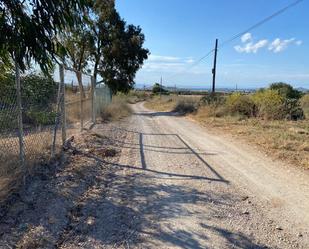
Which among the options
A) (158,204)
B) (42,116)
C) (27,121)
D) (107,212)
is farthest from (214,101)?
(107,212)

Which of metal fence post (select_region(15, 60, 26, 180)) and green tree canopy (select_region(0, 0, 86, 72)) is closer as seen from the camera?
green tree canopy (select_region(0, 0, 86, 72))

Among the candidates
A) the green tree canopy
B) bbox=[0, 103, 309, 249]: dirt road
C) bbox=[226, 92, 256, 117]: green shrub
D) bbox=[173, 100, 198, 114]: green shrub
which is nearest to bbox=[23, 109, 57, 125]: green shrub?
bbox=[0, 103, 309, 249]: dirt road

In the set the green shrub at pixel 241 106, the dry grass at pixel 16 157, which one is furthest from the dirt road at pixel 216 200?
the green shrub at pixel 241 106

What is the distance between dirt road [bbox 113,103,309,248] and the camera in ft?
14.6

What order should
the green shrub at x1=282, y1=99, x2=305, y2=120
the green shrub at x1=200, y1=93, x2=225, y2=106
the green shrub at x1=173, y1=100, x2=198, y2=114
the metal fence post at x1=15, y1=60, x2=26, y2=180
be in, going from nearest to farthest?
the metal fence post at x1=15, y1=60, x2=26, y2=180 → the green shrub at x1=282, y1=99, x2=305, y2=120 → the green shrub at x1=200, y1=93, x2=225, y2=106 → the green shrub at x1=173, y1=100, x2=198, y2=114

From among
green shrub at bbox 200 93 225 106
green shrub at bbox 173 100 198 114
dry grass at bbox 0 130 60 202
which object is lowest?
green shrub at bbox 173 100 198 114

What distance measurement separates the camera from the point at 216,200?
5.88m

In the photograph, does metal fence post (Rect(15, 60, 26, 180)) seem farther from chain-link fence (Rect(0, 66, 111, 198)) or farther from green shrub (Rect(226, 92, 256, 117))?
green shrub (Rect(226, 92, 256, 117))

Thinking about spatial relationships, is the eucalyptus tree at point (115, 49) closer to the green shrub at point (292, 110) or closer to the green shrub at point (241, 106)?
the green shrub at point (241, 106)

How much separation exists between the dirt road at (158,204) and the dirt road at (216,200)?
1 cm

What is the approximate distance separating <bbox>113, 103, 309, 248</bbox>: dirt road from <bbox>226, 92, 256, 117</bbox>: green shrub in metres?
12.8

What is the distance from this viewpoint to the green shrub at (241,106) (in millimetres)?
22631

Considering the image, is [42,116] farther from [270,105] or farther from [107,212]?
[270,105]

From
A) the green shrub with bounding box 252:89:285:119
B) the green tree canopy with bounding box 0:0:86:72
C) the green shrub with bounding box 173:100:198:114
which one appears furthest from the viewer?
the green shrub with bounding box 173:100:198:114
